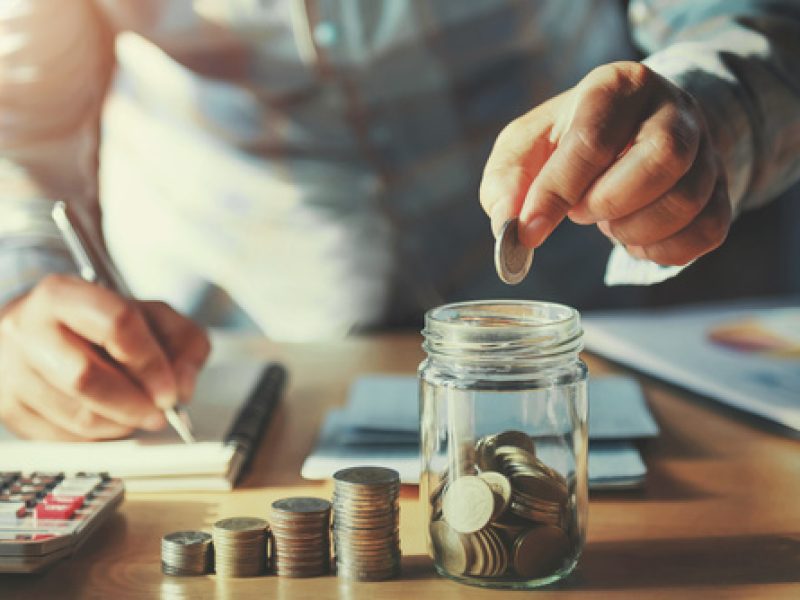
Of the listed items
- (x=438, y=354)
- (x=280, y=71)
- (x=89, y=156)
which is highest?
(x=280, y=71)

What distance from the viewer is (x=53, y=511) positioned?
768mm

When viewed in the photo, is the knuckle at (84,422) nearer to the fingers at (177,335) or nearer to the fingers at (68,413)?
the fingers at (68,413)

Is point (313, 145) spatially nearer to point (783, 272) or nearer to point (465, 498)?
point (465, 498)

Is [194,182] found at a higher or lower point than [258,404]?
higher

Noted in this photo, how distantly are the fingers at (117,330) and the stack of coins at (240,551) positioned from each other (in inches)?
11.4

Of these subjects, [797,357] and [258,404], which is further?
[797,357]

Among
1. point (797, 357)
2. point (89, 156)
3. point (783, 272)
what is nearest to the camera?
point (797, 357)

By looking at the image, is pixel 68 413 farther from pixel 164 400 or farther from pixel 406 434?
pixel 406 434

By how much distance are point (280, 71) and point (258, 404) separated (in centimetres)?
67

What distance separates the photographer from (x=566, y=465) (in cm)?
75

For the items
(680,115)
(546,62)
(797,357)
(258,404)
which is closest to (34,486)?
(258,404)

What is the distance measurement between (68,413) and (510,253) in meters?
0.46

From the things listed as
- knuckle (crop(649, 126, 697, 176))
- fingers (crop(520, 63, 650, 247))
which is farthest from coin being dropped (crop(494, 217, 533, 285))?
knuckle (crop(649, 126, 697, 176))

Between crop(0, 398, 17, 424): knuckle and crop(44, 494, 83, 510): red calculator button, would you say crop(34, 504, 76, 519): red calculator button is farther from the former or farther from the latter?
crop(0, 398, 17, 424): knuckle
